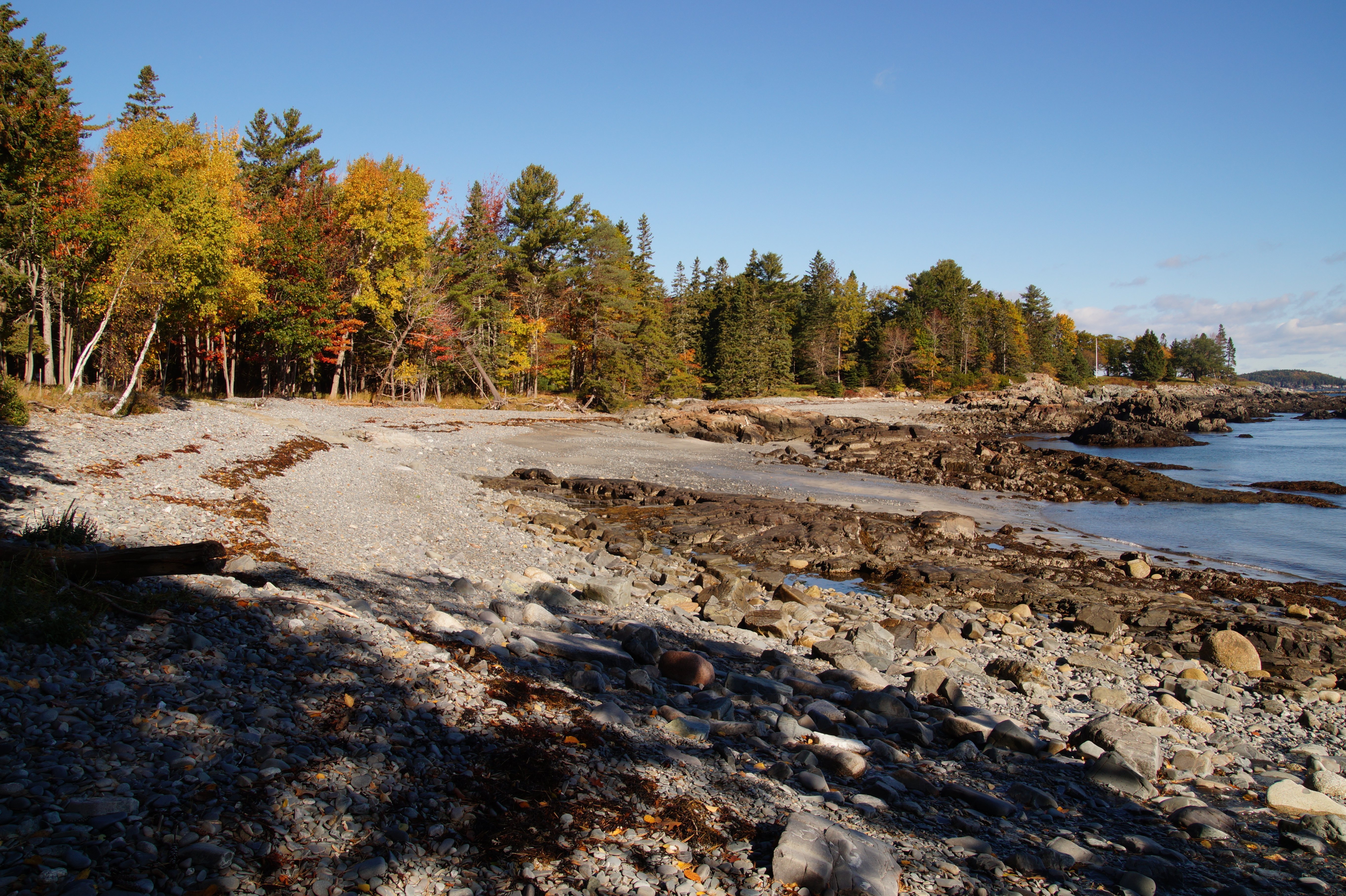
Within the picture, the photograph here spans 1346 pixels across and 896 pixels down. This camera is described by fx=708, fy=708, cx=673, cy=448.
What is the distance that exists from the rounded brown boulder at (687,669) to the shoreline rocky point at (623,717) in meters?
0.03

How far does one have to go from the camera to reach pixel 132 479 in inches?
469

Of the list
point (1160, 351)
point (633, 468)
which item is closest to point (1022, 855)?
point (633, 468)

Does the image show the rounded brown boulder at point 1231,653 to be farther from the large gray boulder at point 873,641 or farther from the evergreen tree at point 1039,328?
the evergreen tree at point 1039,328

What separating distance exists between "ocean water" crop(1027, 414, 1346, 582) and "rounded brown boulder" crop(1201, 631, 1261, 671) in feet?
25.0

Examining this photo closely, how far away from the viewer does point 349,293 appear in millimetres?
40719

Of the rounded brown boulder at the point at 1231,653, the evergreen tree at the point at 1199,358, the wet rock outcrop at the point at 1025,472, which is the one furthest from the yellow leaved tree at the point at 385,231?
the evergreen tree at the point at 1199,358

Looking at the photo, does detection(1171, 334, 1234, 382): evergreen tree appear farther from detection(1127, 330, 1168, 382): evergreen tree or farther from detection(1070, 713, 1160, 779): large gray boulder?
detection(1070, 713, 1160, 779): large gray boulder

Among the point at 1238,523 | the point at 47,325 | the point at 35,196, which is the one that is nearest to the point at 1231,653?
the point at 1238,523

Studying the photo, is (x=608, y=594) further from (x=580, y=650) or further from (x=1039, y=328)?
(x=1039, y=328)

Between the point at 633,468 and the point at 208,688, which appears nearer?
the point at 208,688

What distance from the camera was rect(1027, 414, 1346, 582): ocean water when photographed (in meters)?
17.2

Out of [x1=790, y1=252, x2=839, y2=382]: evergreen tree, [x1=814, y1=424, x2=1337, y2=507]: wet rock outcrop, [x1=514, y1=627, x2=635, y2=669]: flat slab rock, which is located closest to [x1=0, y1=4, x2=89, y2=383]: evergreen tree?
[x1=514, y1=627, x2=635, y2=669]: flat slab rock

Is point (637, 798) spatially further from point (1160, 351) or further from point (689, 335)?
point (1160, 351)

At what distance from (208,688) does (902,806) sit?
15.5 ft
